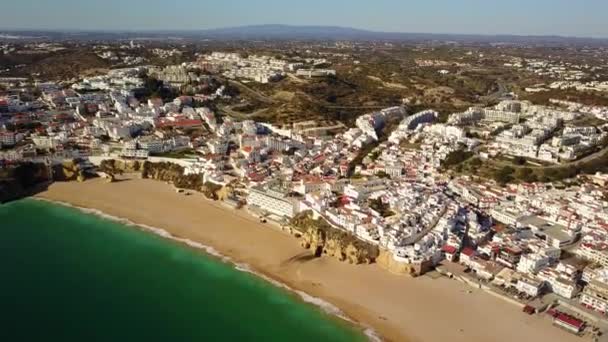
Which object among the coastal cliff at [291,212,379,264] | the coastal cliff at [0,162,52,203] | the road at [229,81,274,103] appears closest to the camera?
the coastal cliff at [291,212,379,264]

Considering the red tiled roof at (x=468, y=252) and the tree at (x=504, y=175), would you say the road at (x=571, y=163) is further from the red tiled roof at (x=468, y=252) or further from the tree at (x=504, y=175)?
the red tiled roof at (x=468, y=252)

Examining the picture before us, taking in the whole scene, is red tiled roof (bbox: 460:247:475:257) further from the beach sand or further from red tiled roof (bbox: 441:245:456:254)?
the beach sand

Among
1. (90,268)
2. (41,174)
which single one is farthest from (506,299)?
(41,174)

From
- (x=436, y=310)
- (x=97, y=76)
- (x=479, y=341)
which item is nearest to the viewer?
(x=479, y=341)

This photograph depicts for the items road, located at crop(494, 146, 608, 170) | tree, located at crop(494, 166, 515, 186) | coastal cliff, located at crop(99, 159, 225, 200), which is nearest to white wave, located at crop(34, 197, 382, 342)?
coastal cliff, located at crop(99, 159, 225, 200)

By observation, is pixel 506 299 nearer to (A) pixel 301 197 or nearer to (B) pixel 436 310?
(B) pixel 436 310

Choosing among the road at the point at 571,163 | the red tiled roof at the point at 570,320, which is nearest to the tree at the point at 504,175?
the road at the point at 571,163
